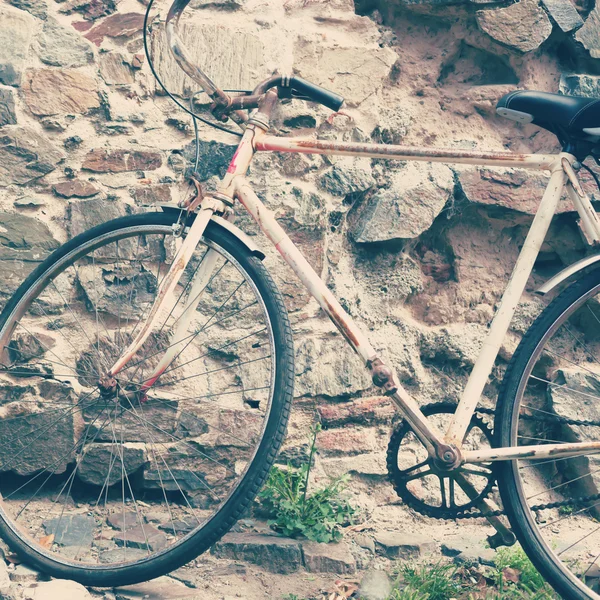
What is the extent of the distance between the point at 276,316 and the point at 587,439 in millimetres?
1433

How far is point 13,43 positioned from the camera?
274cm

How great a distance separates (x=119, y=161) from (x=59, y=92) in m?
0.34

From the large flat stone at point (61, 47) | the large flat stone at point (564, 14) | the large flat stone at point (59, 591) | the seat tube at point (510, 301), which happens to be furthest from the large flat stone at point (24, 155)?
the large flat stone at point (564, 14)

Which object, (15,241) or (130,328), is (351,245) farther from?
(15,241)

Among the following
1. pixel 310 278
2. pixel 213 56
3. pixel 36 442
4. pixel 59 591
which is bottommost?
pixel 59 591

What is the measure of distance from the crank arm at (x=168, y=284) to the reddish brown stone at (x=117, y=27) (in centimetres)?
107

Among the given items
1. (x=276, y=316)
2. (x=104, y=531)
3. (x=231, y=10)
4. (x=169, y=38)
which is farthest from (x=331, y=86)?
(x=104, y=531)

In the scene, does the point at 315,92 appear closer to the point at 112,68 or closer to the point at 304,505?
the point at 112,68

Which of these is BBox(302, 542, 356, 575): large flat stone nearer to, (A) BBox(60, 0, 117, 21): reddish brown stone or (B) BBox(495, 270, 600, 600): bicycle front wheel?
(B) BBox(495, 270, 600, 600): bicycle front wheel

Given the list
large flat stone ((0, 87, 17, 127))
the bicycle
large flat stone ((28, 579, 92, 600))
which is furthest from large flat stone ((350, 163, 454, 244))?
large flat stone ((28, 579, 92, 600))

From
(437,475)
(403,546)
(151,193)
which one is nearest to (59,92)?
(151,193)

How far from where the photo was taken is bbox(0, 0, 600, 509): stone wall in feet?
9.11

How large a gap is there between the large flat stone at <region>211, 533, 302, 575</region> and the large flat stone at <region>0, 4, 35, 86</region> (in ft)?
6.03

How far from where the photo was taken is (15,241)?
272 centimetres
